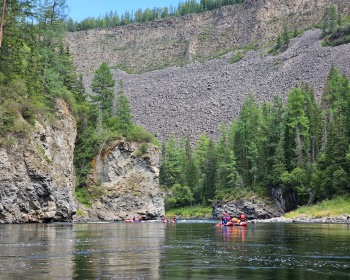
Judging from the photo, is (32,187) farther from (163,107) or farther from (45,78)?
(163,107)

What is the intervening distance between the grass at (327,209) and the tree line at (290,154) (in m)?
2.09

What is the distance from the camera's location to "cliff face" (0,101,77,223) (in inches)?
1606

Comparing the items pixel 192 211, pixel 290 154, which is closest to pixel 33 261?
pixel 290 154

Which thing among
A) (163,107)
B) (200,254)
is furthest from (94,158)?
(163,107)

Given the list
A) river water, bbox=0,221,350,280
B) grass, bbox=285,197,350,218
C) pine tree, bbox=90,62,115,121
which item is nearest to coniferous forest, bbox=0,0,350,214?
pine tree, bbox=90,62,115,121

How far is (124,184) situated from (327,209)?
32.3 metres

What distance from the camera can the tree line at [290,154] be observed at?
61534 mm

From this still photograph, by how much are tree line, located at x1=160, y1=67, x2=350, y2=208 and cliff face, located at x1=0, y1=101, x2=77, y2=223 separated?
37.3 metres

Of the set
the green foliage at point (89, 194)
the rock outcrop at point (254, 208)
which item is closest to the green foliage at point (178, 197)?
the rock outcrop at point (254, 208)

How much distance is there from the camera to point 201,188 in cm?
10262

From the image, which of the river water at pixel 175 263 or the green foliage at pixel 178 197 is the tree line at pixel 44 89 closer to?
the river water at pixel 175 263

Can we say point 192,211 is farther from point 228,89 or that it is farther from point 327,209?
point 228,89

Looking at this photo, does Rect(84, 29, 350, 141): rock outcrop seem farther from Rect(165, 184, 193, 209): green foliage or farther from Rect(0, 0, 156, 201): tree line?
Rect(0, 0, 156, 201): tree line

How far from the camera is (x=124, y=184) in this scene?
222 feet
